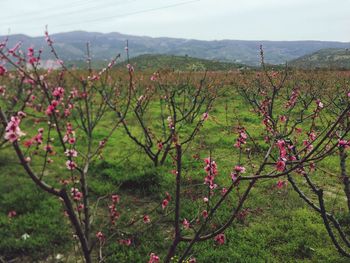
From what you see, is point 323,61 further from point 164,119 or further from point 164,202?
point 164,202

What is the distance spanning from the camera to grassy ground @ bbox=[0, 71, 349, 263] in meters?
6.01

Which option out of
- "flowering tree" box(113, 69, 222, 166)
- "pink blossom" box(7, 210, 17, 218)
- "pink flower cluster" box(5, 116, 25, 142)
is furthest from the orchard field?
"pink flower cluster" box(5, 116, 25, 142)

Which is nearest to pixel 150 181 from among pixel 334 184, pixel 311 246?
pixel 311 246

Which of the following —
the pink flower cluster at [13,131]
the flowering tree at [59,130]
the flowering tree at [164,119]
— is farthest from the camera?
the flowering tree at [164,119]

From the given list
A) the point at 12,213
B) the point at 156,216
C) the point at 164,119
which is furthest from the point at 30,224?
the point at 164,119

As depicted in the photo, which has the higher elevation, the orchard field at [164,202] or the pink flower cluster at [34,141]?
the pink flower cluster at [34,141]

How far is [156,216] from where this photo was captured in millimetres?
7340

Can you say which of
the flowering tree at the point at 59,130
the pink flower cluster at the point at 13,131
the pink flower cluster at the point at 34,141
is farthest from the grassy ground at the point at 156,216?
the pink flower cluster at the point at 13,131

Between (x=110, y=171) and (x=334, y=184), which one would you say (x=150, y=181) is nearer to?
(x=110, y=171)

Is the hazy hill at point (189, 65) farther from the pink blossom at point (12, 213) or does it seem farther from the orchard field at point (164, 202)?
the pink blossom at point (12, 213)

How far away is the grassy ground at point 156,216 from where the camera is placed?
19.7 feet

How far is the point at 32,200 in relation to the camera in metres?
7.91

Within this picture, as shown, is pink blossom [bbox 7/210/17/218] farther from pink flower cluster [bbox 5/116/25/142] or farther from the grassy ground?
pink flower cluster [bbox 5/116/25/142]

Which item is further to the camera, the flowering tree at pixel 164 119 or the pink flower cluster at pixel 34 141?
the flowering tree at pixel 164 119
